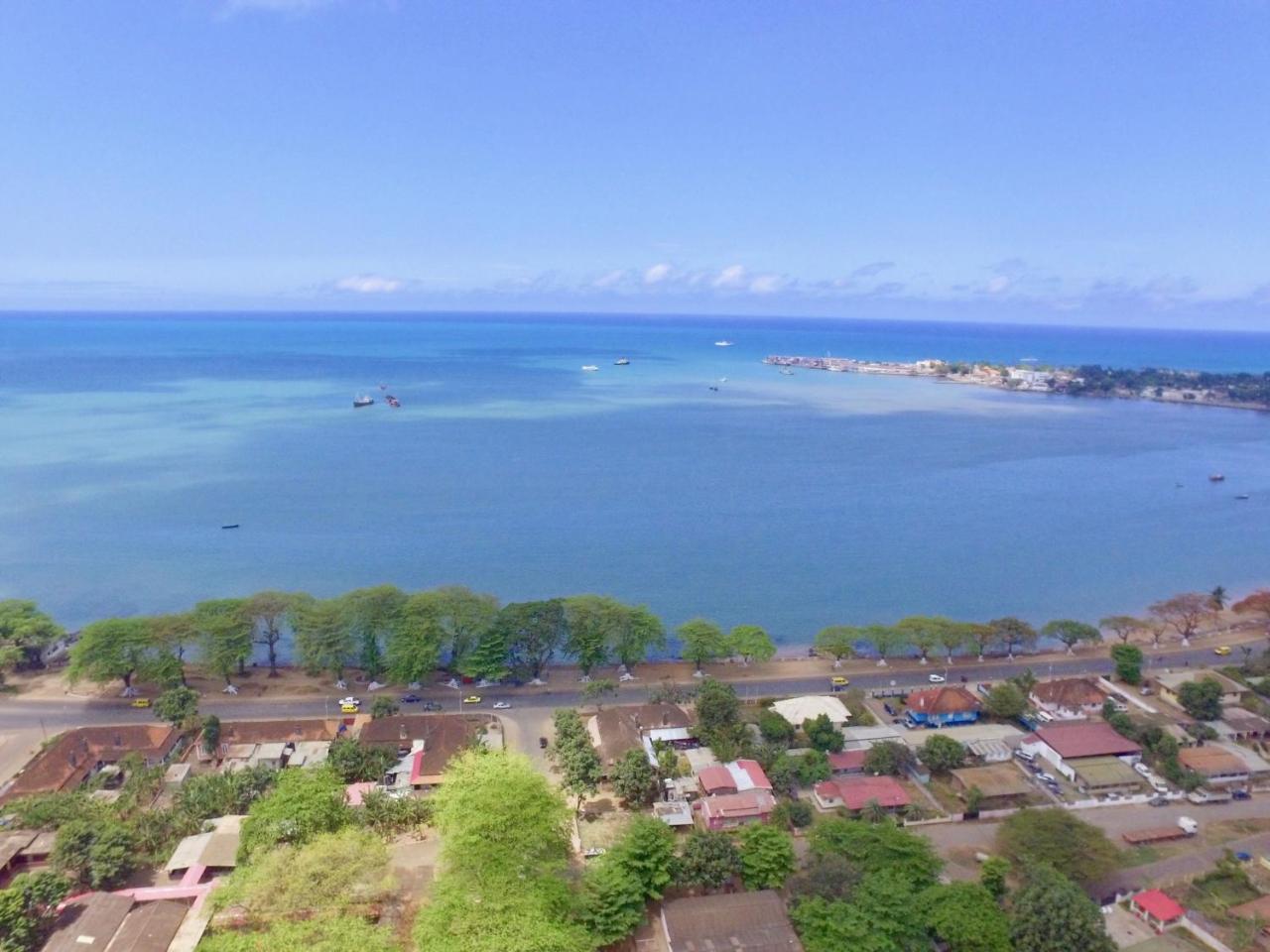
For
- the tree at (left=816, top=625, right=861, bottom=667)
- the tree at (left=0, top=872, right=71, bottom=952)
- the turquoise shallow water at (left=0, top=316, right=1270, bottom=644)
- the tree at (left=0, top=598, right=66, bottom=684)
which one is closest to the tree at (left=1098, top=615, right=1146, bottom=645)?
the turquoise shallow water at (left=0, top=316, right=1270, bottom=644)

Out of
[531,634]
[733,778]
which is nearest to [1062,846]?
[733,778]

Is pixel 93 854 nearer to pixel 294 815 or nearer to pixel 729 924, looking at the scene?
pixel 294 815

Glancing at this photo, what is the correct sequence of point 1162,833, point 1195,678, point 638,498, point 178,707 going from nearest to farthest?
point 1162,833
point 178,707
point 1195,678
point 638,498

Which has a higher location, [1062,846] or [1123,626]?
[1123,626]

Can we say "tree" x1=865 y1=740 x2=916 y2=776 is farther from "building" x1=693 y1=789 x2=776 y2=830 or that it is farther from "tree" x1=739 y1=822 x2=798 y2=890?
"tree" x1=739 y1=822 x2=798 y2=890

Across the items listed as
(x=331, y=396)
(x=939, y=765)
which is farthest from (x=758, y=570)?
(x=331, y=396)

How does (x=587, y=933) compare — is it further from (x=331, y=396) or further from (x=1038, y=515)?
(x=331, y=396)
